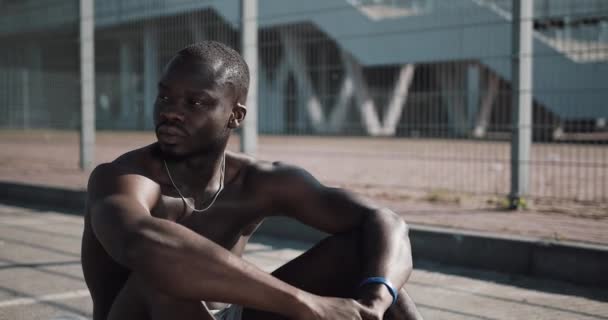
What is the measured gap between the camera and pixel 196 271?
205 centimetres

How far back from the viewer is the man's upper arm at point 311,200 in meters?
2.78

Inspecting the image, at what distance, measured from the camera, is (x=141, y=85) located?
1404cm

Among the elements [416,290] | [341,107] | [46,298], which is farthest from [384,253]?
[341,107]

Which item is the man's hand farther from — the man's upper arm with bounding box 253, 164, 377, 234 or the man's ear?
the man's ear

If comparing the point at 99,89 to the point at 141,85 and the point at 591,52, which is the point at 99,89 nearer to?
the point at 141,85

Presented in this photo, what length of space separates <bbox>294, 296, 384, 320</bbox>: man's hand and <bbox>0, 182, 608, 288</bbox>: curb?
3189mm

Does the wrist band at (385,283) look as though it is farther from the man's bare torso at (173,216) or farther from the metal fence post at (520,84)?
the metal fence post at (520,84)

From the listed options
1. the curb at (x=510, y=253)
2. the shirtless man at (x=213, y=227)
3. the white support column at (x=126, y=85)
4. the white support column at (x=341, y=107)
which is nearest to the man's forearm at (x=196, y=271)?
the shirtless man at (x=213, y=227)

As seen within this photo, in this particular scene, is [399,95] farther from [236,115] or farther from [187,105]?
[187,105]

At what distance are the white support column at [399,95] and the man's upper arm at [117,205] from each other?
20.3 feet

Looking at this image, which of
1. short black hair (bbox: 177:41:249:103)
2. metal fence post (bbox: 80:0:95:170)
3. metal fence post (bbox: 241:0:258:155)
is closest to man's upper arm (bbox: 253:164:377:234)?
short black hair (bbox: 177:41:249:103)

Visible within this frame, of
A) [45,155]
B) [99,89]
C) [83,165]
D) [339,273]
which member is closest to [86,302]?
[339,273]

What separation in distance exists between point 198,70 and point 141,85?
1192 centimetres

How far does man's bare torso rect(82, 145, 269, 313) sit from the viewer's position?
2.59m
